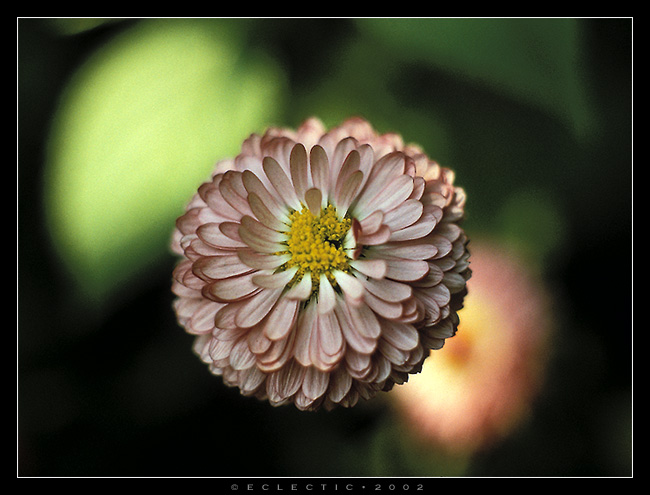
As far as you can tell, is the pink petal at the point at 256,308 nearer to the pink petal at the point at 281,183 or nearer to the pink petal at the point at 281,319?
the pink petal at the point at 281,319

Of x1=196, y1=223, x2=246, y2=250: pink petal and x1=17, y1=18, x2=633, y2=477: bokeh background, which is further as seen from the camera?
x1=17, y1=18, x2=633, y2=477: bokeh background

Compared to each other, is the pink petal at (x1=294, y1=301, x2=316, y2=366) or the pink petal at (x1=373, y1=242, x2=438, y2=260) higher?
the pink petal at (x1=373, y1=242, x2=438, y2=260)

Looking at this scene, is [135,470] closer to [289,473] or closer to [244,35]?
[289,473]

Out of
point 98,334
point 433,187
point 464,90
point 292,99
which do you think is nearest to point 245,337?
point 433,187

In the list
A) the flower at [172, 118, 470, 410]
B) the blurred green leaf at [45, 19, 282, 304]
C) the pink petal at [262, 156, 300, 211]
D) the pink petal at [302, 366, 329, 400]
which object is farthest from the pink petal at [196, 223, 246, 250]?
the blurred green leaf at [45, 19, 282, 304]

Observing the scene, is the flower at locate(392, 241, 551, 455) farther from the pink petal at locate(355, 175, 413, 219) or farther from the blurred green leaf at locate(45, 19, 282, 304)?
the blurred green leaf at locate(45, 19, 282, 304)

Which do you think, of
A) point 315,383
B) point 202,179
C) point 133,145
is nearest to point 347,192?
point 315,383

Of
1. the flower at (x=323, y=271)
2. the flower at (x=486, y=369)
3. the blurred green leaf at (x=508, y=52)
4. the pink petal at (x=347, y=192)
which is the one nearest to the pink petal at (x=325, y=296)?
the flower at (x=323, y=271)

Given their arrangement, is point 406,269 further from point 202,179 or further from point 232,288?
point 202,179
